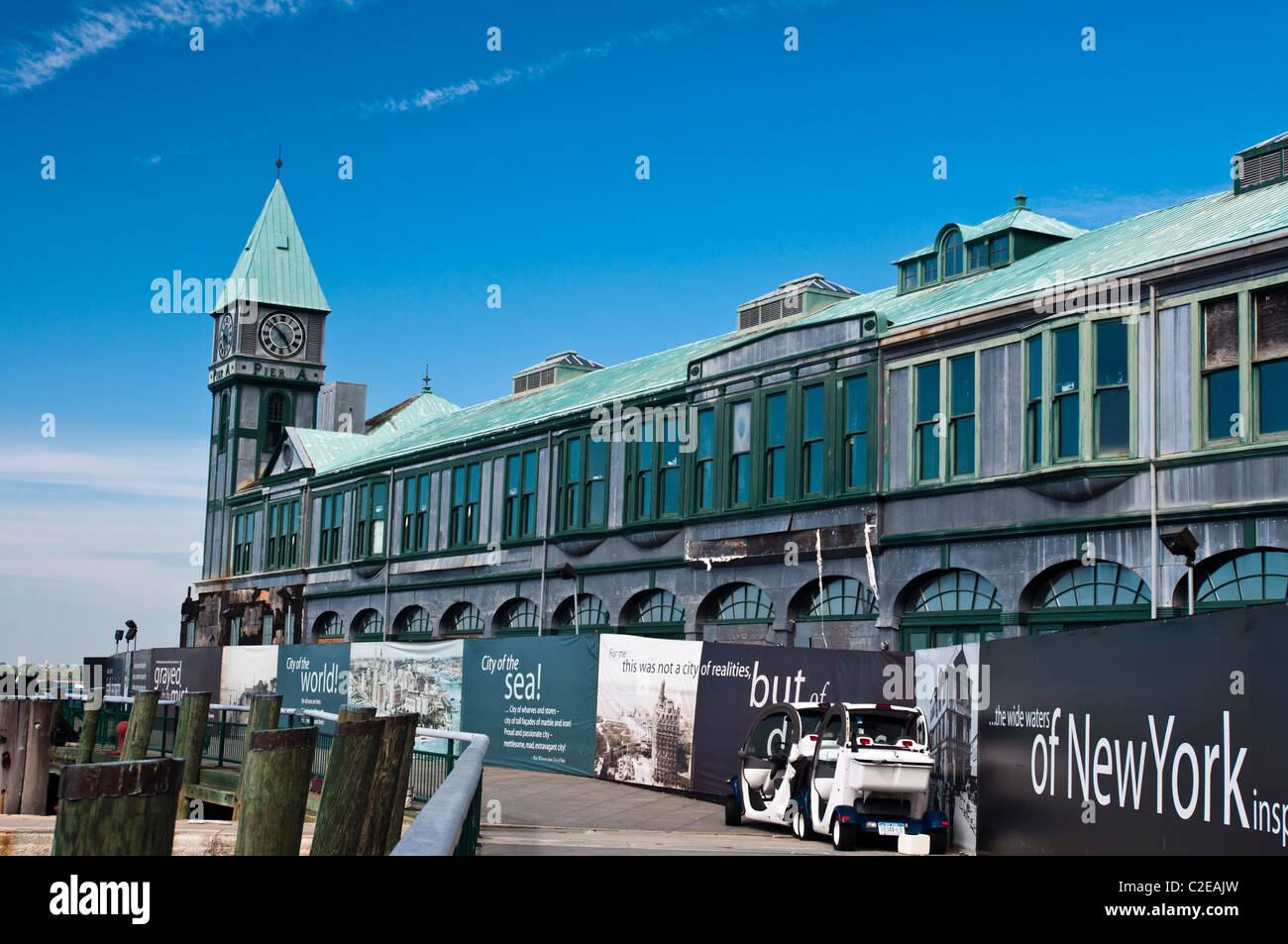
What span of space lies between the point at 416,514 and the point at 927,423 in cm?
2100

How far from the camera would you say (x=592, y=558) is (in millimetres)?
35375

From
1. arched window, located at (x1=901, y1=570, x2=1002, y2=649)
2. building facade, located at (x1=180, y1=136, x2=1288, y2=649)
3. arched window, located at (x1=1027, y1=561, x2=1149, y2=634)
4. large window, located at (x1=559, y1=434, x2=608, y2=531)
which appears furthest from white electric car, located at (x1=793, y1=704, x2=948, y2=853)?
large window, located at (x1=559, y1=434, x2=608, y2=531)

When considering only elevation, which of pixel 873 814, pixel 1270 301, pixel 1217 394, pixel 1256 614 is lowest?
pixel 873 814

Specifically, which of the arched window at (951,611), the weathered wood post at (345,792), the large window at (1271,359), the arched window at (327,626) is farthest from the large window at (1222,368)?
the arched window at (327,626)

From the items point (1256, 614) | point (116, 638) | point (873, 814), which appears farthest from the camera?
point (116, 638)

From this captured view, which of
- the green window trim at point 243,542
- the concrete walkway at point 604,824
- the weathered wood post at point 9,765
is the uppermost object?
the green window trim at point 243,542

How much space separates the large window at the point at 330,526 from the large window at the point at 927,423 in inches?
1018

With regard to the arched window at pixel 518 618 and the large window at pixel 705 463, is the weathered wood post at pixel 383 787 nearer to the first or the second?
the large window at pixel 705 463

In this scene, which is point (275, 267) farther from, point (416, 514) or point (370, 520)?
point (416, 514)

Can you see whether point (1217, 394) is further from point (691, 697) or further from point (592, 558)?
point (592, 558)

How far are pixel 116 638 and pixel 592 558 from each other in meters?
41.2

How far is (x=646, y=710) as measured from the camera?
2322 cm

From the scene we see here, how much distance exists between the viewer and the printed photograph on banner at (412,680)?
2886 centimetres
